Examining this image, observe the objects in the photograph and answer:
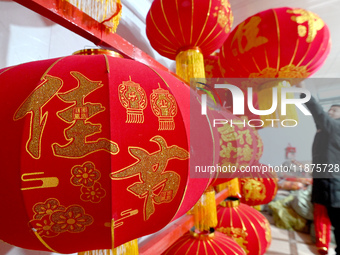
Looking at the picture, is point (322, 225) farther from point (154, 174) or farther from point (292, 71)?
point (154, 174)

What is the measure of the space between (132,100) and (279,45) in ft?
1.91

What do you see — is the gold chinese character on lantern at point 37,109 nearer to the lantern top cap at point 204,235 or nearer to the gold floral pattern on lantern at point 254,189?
the lantern top cap at point 204,235

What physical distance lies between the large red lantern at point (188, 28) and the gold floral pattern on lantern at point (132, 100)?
0.47 metres

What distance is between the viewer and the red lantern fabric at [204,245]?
2.31 feet

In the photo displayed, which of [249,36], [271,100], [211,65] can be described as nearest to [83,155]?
[249,36]

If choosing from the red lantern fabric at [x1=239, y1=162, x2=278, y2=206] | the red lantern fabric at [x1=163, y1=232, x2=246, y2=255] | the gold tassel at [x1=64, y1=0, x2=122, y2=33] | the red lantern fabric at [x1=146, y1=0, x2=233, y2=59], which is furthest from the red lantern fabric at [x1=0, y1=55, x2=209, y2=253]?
the red lantern fabric at [x1=239, y1=162, x2=278, y2=206]

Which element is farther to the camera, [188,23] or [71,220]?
[188,23]

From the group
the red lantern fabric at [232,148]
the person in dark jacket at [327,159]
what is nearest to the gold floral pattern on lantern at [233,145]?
the red lantern fabric at [232,148]

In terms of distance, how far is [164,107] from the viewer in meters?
0.25

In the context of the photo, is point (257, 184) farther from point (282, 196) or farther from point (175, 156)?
point (282, 196)

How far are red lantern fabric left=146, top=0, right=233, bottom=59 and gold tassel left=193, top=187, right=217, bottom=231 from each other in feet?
1.71

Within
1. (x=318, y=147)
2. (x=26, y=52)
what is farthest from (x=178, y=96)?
(x=318, y=147)

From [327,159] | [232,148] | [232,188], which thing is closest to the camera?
[232,148]

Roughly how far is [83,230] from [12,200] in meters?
0.07
